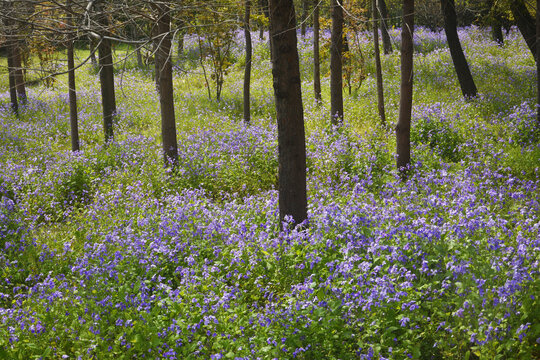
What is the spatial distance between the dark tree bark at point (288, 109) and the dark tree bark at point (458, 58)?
856 centimetres

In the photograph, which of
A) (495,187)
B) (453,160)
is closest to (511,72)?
(453,160)

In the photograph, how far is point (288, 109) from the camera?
6184 mm

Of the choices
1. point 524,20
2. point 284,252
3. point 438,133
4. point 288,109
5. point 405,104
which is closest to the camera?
point 284,252

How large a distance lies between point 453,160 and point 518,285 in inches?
240

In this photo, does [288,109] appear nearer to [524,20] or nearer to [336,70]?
[336,70]

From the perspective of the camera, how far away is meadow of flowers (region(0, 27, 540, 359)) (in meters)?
3.99

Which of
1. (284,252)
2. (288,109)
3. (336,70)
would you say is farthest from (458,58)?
(284,252)

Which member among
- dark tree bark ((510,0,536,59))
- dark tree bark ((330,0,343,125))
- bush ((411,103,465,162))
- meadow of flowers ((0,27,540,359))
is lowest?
meadow of flowers ((0,27,540,359))

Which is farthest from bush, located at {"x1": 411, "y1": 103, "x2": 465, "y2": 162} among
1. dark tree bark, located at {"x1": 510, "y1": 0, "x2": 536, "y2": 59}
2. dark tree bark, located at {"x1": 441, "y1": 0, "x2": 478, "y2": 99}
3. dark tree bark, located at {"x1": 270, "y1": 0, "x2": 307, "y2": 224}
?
dark tree bark, located at {"x1": 270, "y1": 0, "x2": 307, "y2": 224}

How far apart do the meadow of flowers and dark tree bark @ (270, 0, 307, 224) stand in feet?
1.29

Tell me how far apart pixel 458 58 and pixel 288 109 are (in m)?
9.12

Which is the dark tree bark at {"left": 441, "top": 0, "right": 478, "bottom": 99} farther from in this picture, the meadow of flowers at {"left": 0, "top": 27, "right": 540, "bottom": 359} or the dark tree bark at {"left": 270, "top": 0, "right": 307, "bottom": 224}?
the dark tree bark at {"left": 270, "top": 0, "right": 307, "bottom": 224}

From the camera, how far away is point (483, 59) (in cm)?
1792

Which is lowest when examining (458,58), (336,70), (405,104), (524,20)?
(405,104)
